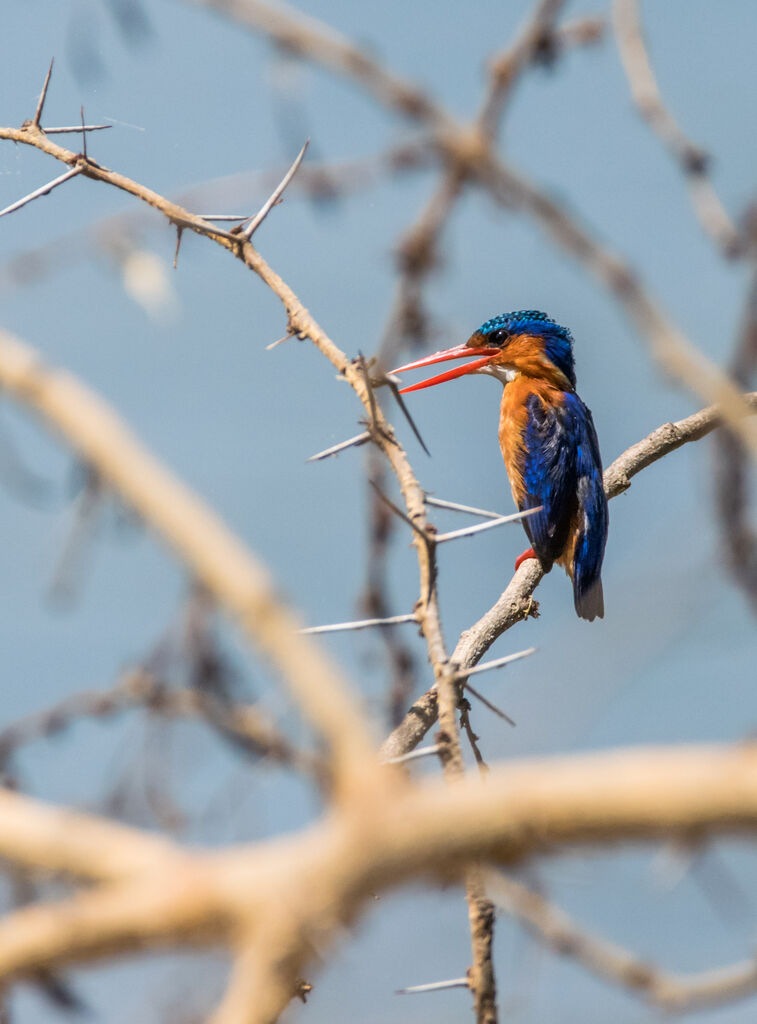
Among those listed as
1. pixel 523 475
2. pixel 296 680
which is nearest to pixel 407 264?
pixel 296 680

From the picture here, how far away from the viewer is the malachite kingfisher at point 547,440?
4.92 metres

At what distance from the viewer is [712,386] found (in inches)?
39.7

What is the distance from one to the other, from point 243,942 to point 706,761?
30cm

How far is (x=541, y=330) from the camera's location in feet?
19.6

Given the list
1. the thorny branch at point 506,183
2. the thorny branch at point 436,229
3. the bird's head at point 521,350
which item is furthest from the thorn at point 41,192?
the bird's head at point 521,350

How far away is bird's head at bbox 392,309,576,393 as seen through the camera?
5.85m

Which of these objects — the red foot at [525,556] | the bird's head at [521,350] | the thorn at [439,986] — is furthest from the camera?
the bird's head at [521,350]

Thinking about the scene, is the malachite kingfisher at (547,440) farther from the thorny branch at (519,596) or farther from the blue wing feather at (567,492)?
the thorny branch at (519,596)

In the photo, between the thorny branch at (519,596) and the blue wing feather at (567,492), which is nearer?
the thorny branch at (519,596)

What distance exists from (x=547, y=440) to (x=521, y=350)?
0.84 meters

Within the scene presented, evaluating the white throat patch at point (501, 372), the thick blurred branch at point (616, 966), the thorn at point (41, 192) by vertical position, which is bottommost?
the thick blurred branch at point (616, 966)

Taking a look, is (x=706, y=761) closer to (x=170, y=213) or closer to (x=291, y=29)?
(x=291, y=29)

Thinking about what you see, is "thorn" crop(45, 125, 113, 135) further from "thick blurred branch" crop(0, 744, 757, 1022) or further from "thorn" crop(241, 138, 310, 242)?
"thick blurred branch" crop(0, 744, 757, 1022)

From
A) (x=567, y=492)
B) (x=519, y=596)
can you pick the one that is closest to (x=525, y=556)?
(x=567, y=492)
